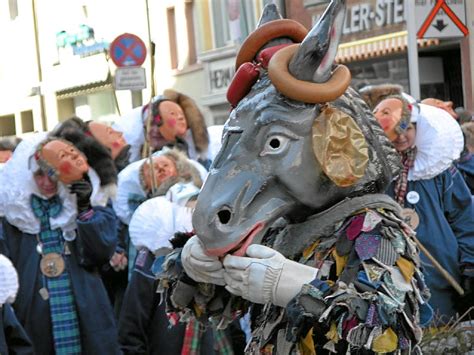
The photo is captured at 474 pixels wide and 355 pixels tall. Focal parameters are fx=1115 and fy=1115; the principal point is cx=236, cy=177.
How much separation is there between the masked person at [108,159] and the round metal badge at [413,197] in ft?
5.77

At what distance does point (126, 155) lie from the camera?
27.2 feet

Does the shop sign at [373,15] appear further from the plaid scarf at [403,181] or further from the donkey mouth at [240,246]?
the donkey mouth at [240,246]

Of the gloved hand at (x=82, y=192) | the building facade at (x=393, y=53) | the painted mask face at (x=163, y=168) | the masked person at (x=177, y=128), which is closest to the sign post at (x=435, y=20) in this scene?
the masked person at (x=177, y=128)

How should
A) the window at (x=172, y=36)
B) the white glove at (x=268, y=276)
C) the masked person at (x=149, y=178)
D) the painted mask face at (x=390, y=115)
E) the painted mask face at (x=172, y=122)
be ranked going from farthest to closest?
the window at (x=172, y=36)
the painted mask face at (x=172, y=122)
the masked person at (x=149, y=178)
the painted mask face at (x=390, y=115)
the white glove at (x=268, y=276)

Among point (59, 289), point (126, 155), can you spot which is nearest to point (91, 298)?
point (59, 289)

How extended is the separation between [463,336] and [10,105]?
29422 mm

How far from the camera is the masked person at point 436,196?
6051 mm

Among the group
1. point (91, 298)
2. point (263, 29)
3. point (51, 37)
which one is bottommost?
point (91, 298)

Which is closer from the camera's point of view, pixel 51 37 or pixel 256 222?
pixel 256 222

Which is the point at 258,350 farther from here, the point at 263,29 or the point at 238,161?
the point at 263,29

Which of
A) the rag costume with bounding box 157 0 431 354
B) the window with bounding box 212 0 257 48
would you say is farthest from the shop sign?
the rag costume with bounding box 157 0 431 354

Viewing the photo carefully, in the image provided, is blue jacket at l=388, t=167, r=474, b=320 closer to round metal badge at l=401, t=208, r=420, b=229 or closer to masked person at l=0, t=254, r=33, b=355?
round metal badge at l=401, t=208, r=420, b=229

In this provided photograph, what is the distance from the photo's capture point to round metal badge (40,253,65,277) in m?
6.14

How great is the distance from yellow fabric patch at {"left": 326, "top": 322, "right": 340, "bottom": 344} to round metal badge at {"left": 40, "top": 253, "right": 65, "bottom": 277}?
11.6 ft
